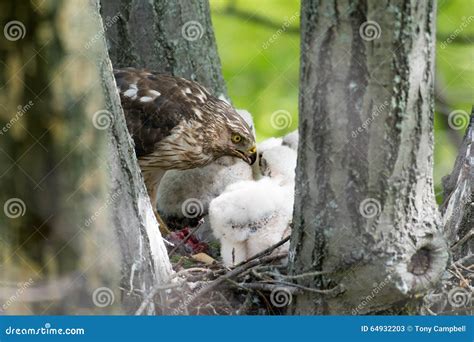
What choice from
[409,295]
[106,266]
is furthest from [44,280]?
[409,295]

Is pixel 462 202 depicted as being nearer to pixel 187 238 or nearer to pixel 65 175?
pixel 187 238

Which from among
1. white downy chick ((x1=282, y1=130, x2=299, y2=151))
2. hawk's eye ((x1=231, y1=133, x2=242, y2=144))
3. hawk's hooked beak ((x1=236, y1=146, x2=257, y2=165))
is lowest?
hawk's hooked beak ((x1=236, y1=146, x2=257, y2=165))

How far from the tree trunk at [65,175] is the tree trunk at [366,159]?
67cm

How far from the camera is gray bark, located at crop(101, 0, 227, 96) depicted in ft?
18.7

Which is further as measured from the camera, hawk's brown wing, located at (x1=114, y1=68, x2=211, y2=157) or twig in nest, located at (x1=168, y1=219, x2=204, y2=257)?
hawk's brown wing, located at (x1=114, y1=68, x2=211, y2=157)

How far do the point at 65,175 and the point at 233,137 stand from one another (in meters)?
2.25

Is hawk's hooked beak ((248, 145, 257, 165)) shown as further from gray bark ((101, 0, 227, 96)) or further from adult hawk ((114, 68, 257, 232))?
gray bark ((101, 0, 227, 96))

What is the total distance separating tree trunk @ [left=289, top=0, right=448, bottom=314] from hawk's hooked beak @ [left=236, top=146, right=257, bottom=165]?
76.7 inches

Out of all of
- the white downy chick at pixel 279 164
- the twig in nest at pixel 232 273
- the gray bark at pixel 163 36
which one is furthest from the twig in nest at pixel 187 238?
the gray bark at pixel 163 36

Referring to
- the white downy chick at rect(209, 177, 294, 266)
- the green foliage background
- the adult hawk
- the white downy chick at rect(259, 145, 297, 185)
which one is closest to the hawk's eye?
the adult hawk

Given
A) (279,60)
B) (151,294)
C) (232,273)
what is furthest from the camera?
(279,60)

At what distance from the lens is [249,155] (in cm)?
564

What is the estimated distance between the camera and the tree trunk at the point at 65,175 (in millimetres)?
3410

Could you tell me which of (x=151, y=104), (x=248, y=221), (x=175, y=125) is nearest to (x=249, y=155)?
(x=175, y=125)
